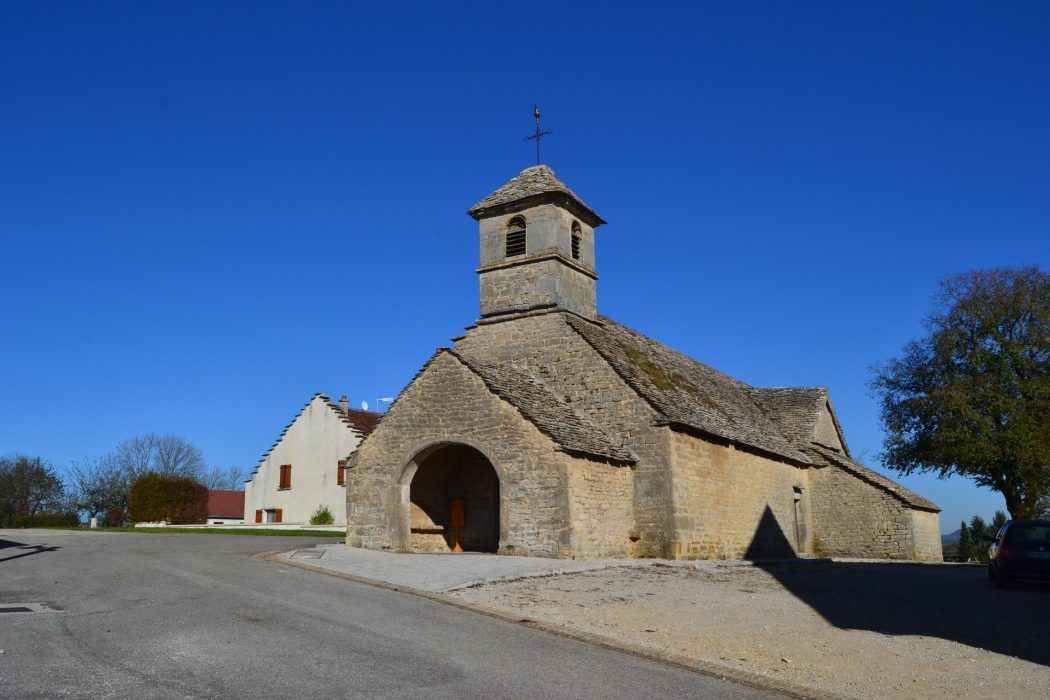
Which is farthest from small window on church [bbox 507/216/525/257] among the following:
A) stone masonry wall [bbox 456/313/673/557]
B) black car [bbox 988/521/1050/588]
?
black car [bbox 988/521/1050/588]

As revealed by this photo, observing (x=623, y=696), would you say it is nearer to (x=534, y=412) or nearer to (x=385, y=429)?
(x=534, y=412)

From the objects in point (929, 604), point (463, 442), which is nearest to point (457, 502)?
point (463, 442)

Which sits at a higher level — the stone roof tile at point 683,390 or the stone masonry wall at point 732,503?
the stone roof tile at point 683,390

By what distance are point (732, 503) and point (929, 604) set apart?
10.3 m

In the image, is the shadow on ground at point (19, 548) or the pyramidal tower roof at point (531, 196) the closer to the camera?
the shadow on ground at point (19, 548)

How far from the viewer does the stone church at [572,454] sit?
19250 mm

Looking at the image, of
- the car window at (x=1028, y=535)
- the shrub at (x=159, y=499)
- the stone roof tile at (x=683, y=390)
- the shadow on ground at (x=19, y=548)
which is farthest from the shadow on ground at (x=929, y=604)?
the shrub at (x=159, y=499)

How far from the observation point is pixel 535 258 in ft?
79.1

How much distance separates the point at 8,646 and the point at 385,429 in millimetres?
13334

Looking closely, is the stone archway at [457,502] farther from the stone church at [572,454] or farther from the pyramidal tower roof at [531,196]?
the pyramidal tower roof at [531,196]

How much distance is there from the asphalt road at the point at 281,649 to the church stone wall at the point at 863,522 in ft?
66.1

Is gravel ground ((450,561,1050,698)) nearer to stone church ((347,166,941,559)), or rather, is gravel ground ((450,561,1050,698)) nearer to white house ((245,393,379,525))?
stone church ((347,166,941,559))

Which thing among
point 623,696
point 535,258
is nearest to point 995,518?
point 535,258

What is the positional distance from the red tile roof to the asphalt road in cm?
4689
